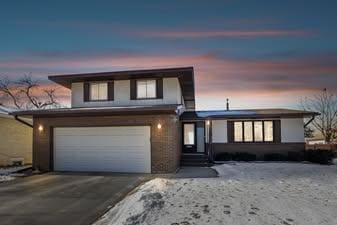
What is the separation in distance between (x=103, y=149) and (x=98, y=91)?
4.44 meters

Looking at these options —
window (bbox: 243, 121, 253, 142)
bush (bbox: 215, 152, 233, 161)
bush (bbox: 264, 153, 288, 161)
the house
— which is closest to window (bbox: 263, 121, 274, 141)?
the house

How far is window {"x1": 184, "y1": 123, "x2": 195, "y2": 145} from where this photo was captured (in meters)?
20.0

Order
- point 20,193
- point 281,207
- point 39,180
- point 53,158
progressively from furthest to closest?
point 53,158
point 39,180
point 20,193
point 281,207

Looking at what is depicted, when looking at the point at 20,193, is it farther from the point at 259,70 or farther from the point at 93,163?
the point at 259,70

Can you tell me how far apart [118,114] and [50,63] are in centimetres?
826

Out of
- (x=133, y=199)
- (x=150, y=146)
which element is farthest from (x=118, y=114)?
(x=133, y=199)

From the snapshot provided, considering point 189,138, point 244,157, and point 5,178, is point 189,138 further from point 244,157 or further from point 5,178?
point 5,178

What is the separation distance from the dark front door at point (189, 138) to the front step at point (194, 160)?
7.06ft

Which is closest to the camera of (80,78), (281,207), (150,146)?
(281,207)

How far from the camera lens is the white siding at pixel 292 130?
63.4 ft

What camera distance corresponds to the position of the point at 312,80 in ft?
75.0

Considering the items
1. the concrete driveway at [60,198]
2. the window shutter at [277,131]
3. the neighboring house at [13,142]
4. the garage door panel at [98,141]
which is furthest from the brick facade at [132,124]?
the window shutter at [277,131]

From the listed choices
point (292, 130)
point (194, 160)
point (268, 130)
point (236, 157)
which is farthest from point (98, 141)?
point (292, 130)

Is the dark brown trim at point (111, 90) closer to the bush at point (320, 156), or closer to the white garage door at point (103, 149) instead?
the white garage door at point (103, 149)
